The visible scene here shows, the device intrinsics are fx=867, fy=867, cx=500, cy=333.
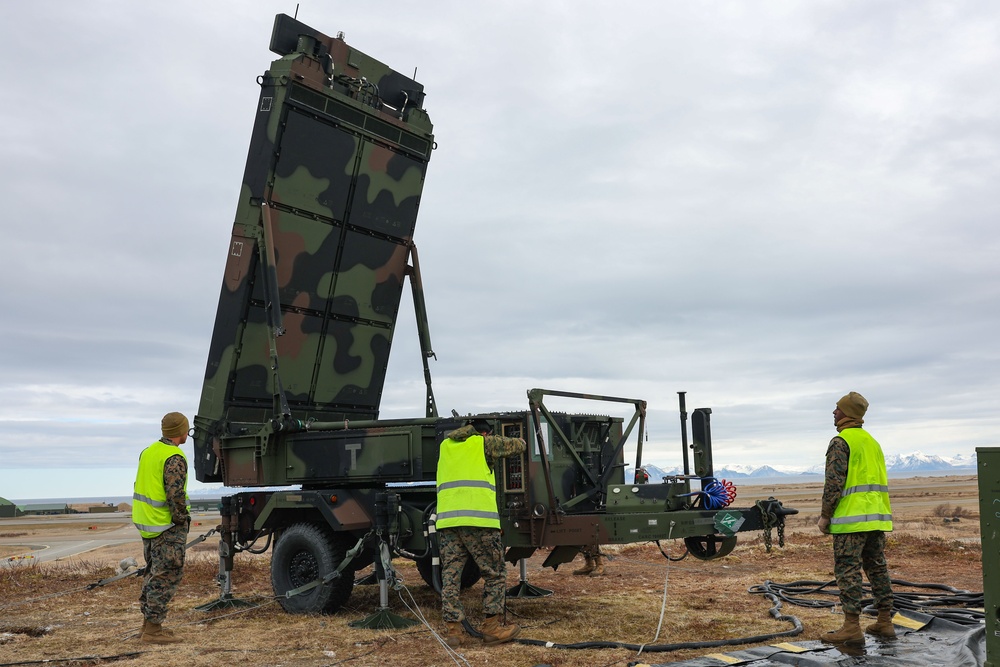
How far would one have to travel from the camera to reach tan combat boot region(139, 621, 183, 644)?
6.80m

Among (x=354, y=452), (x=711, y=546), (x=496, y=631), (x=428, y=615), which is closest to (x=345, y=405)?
(x=354, y=452)

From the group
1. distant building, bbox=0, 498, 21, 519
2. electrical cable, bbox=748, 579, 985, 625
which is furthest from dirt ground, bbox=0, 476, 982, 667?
distant building, bbox=0, 498, 21, 519

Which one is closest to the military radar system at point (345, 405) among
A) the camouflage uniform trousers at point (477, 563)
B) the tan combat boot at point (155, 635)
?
the camouflage uniform trousers at point (477, 563)

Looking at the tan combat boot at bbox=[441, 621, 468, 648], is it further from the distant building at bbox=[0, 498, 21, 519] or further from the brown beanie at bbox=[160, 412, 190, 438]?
the distant building at bbox=[0, 498, 21, 519]

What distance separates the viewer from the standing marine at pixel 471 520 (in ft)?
21.7

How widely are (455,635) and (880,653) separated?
119 inches

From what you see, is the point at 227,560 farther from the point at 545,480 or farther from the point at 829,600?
the point at 829,600

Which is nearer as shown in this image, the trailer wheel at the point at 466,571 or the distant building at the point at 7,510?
the trailer wheel at the point at 466,571

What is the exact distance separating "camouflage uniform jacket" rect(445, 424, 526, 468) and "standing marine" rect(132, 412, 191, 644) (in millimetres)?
2265

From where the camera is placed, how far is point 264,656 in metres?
6.25

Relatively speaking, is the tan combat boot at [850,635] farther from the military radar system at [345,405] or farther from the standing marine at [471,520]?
the standing marine at [471,520]

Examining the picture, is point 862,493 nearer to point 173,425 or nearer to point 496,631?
point 496,631

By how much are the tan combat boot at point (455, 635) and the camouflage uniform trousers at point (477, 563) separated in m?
A: 0.04

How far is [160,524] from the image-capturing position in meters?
6.91
